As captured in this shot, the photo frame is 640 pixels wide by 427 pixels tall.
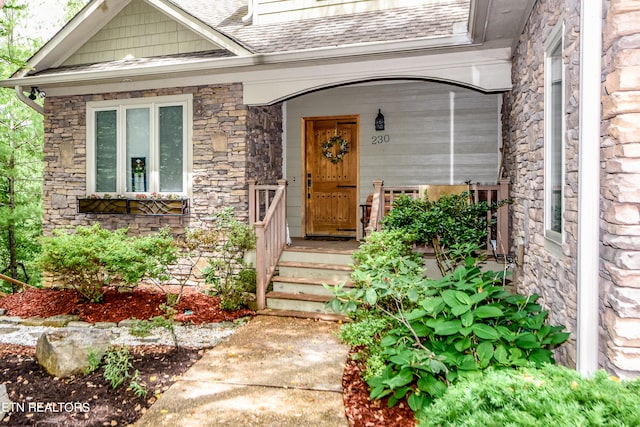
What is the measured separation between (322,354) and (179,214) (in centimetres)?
350

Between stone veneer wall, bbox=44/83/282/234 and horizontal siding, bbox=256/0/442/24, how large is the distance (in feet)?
4.96

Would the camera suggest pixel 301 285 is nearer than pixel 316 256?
Yes

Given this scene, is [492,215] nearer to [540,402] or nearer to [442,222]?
[442,222]

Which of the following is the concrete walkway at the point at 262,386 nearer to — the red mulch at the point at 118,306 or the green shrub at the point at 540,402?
the red mulch at the point at 118,306

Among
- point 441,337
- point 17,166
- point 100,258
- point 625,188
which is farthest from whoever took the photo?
point 17,166

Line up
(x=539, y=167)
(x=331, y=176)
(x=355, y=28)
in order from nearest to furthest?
(x=539, y=167) < (x=355, y=28) < (x=331, y=176)

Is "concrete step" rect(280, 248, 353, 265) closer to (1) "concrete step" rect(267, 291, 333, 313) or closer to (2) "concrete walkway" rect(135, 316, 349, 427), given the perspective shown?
(1) "concrete step" rect(267, 291, 333, 313)

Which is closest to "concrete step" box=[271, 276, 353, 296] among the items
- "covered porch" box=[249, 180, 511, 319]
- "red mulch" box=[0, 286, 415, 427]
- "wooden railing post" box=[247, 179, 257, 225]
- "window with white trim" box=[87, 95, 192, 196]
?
"covered porch" box=[249, 180, 511, 319]

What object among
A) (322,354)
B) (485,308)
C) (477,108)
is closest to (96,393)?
(322,354)

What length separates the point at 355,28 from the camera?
6.43 metres

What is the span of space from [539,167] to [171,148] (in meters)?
5.21

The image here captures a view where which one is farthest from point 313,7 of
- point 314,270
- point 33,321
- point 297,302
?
point 33,321

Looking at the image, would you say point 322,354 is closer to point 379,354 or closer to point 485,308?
point 379,354

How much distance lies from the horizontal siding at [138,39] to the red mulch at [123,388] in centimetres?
381
